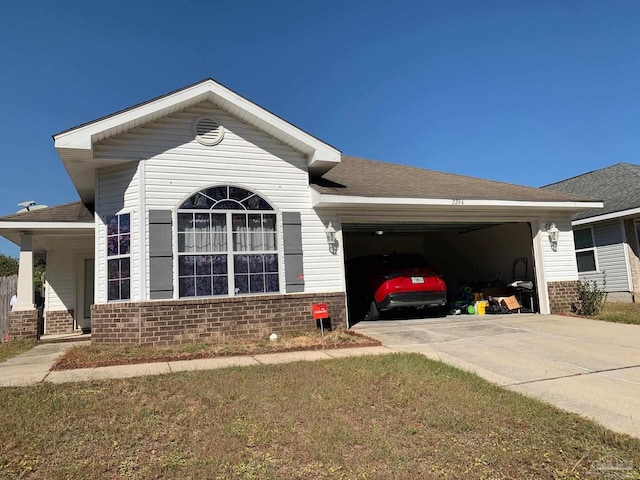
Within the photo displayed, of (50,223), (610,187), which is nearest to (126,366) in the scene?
(50,223)

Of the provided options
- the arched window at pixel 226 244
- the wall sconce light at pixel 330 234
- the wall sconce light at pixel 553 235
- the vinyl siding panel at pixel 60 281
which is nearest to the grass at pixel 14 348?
the vinyl siding panel at pixel 60 281

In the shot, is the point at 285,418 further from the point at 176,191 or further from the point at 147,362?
the point at 176,191

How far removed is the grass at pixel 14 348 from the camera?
27.7ft

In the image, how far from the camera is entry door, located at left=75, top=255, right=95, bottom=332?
13984mm

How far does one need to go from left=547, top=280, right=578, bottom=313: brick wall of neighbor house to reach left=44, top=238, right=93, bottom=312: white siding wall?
43.5ft

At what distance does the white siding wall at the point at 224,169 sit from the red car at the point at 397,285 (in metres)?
1.50

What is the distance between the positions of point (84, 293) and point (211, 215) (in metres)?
7.69

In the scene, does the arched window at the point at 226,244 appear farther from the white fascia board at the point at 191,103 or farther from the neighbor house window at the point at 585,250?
the neighbor house window at the point at 585,250

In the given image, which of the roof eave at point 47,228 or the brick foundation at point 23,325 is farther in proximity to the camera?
the brick foundation at point 23,325

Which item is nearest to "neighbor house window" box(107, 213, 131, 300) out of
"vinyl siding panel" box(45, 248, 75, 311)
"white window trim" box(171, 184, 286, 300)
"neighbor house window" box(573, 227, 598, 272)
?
"white window trim" box(171, 184, 286, 300)

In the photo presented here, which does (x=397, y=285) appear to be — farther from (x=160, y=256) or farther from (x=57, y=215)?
(x=57, y=215)

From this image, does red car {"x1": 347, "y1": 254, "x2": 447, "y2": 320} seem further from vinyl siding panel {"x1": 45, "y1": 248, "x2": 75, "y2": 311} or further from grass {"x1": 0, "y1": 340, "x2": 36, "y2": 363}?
A: vinyl siding panel {"x1": 45, "y1": 248, "x2": 75, "y2": 311}

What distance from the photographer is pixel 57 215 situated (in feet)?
38.1

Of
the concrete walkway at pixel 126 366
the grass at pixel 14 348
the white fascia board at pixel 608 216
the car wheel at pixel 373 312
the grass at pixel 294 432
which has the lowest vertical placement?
the grass at pixel 294 432
